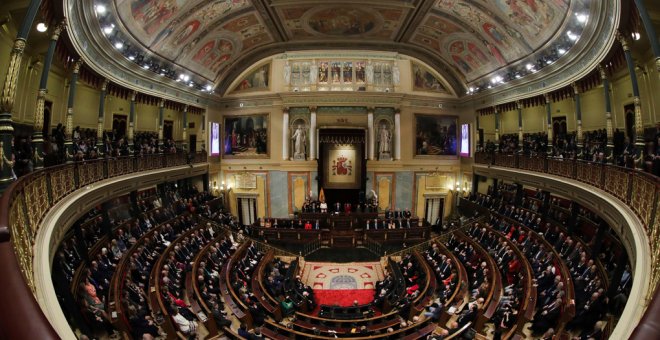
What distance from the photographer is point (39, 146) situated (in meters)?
7.88

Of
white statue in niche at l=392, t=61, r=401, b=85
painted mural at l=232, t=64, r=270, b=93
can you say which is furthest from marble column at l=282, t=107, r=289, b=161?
white statue in niche at l=392, t=61, r=401, b=85

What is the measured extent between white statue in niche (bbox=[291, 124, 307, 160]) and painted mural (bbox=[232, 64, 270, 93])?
4.04 m

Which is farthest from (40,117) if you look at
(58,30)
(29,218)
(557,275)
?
(557,275)

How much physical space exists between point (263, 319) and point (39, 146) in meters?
7.45

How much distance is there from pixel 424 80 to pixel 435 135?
4102mm

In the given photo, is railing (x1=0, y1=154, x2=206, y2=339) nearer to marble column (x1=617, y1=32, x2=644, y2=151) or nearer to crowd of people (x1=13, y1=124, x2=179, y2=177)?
crowd of people (x1=13, y1=124, x2=179, y2=177)

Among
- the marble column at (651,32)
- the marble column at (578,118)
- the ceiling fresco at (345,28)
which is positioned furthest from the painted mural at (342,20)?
the marble column at (651,32)

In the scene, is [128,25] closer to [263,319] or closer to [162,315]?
[162,315]

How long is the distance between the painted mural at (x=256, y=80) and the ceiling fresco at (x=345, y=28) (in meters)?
1.14

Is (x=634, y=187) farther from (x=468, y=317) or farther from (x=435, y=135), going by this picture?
(x=435, y=135)

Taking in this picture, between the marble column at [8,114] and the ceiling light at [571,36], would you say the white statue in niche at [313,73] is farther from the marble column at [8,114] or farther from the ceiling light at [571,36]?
the marble column at [8,114]

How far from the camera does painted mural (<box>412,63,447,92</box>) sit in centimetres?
2467

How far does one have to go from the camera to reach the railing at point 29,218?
1.57m

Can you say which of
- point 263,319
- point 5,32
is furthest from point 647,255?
point 5,32
